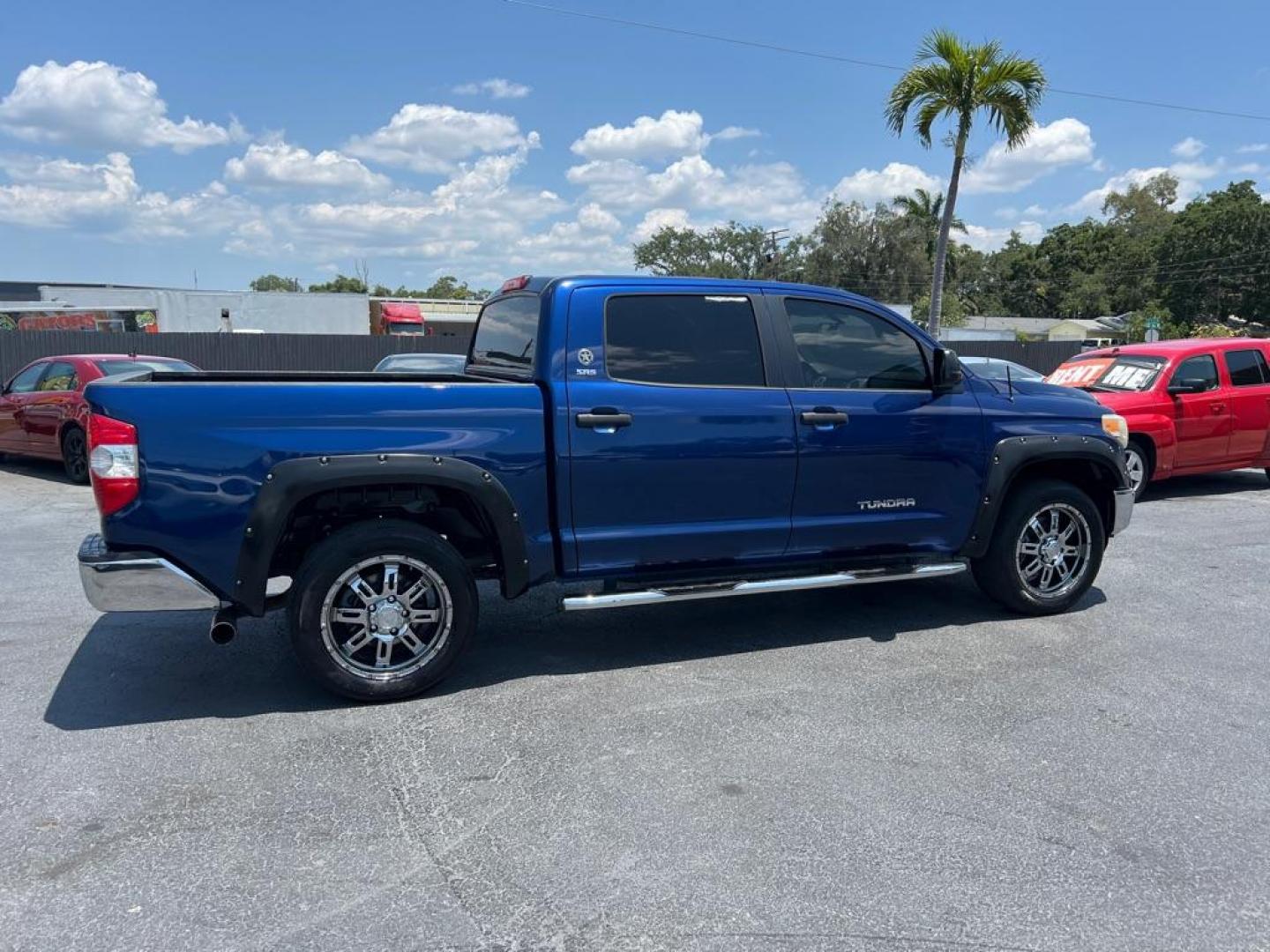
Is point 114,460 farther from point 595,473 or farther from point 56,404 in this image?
point 56,404

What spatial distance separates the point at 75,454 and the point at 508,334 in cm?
828

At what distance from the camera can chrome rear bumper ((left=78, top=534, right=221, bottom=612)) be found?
3.85 m

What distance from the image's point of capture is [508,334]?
5.29 metres

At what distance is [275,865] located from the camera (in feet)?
9.84

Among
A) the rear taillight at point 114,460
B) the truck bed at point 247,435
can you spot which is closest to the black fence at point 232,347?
the truck bed at point 247,435

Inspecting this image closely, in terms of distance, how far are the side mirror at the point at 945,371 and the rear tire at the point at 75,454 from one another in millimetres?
9966

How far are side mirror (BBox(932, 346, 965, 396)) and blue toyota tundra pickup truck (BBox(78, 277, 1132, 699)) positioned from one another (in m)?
0.02

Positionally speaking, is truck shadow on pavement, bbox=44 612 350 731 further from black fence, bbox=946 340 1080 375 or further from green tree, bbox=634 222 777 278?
green tree, bbox=634 222 777 278

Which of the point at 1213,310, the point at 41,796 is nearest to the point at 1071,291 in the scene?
the point at 1213,310

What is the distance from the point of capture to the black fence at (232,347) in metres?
19.1

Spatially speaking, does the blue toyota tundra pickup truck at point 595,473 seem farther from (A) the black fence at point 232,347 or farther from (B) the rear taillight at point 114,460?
(A) the black fence at point 232,347

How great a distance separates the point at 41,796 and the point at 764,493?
340 centimetres

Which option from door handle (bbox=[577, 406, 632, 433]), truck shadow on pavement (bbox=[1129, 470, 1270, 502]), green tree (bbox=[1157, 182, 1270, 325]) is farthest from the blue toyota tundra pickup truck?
green tree (bbox=[1157, 182, 1270, 325])

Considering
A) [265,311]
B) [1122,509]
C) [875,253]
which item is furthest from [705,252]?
[1122,509]
